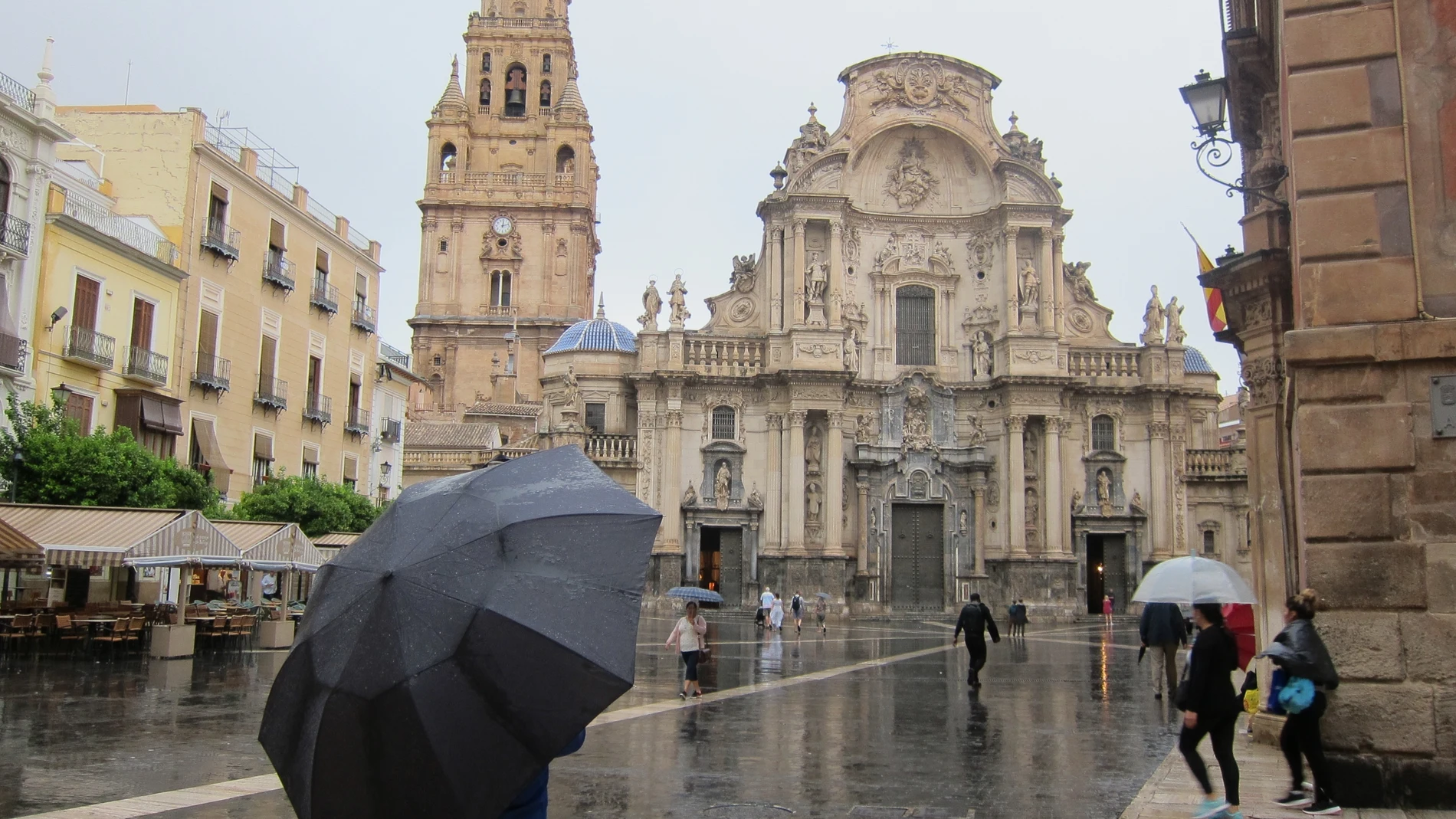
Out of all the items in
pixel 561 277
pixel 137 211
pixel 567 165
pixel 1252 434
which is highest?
pixel 567 165

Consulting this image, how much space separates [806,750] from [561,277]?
6132cm

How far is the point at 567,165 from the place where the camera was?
74.4 meters

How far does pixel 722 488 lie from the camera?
44562 mm

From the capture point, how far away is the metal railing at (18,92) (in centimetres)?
2725

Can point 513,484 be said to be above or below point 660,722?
above

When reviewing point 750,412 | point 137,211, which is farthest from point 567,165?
point 137,211

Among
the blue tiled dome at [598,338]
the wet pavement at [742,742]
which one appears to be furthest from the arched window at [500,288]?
the wet pavement at [742,742]

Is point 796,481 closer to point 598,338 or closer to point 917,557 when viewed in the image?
point 917,557

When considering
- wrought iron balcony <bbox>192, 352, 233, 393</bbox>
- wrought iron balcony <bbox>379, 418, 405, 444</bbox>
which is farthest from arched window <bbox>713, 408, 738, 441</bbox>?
wrought iron balcony <bbox>192, 352, 233, 393</bbox>

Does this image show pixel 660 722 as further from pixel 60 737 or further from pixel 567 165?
pixel 567 165

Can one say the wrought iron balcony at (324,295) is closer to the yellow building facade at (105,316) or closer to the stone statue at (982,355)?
the yellow building facade at (105,316)

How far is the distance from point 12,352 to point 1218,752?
83.1ft

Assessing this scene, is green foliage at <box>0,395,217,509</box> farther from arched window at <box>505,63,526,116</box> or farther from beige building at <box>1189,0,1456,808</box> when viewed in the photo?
arched window at <box>505,63,526,116</box>

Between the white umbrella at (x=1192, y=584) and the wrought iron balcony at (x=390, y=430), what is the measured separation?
36173mm
